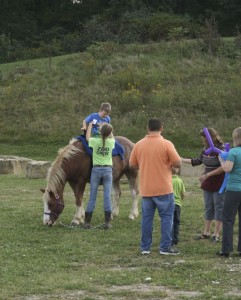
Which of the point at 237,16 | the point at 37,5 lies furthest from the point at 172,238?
the point at 37,5

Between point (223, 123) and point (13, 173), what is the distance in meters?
11.8

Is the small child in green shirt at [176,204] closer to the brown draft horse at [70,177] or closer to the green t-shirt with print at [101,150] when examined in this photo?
the green t-shirt with print at [101,150]

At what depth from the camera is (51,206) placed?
1209 centimetres

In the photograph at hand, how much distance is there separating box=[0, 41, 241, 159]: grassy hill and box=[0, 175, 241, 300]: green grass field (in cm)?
1608

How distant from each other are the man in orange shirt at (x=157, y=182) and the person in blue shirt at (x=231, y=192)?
70 cm

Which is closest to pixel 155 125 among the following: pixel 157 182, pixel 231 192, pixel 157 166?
pixel 157 166

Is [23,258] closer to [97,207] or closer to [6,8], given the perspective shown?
[97,207]

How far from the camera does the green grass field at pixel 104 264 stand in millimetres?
7508

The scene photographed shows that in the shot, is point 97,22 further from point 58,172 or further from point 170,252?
point 170,252

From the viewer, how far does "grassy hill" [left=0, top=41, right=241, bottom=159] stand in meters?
30.6

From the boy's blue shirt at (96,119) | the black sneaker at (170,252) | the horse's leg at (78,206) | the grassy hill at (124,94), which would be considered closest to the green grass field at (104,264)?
the black sneaker at (170,252)

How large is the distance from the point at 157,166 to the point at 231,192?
3.50 feet

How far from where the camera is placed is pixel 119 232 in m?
11.7

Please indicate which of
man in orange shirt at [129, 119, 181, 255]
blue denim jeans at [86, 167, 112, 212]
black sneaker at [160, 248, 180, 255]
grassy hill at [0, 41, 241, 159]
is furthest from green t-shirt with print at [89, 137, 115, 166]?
grassy hill at [0, 41, 241, 159]
